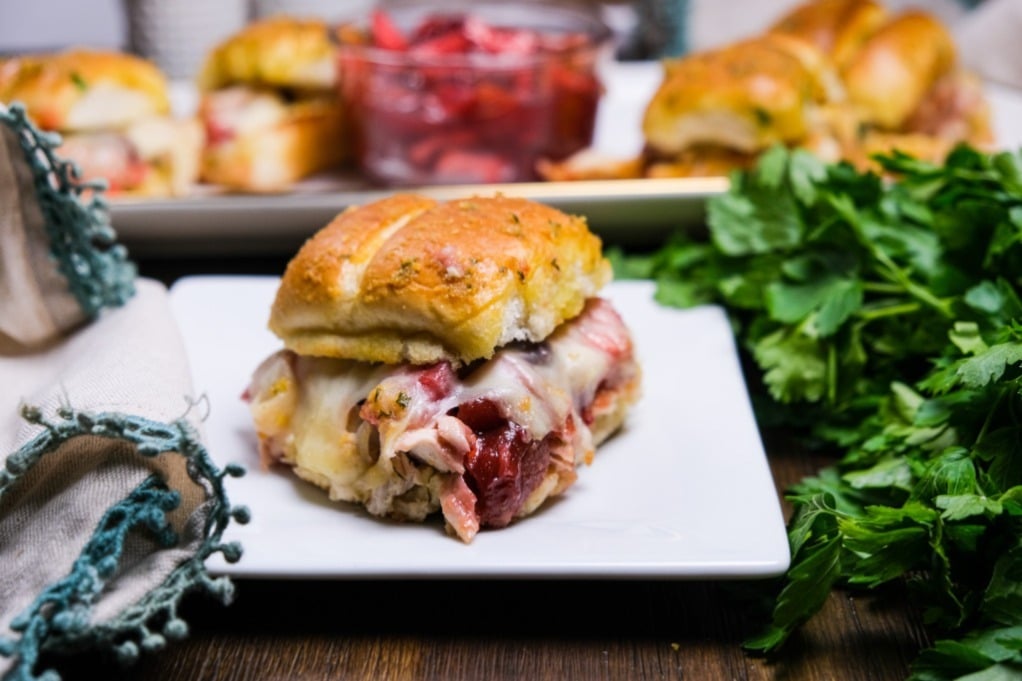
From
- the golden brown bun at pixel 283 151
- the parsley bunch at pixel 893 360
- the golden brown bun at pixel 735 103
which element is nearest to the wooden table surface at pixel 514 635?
the parsley bunch at pixel 893 360

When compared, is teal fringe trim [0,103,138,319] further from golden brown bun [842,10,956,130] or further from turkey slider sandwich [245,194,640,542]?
golden brown bun [842,10,956,130]

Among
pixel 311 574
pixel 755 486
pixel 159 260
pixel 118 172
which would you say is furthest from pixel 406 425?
pixel 118 172

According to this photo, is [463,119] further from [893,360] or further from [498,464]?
[498,464]

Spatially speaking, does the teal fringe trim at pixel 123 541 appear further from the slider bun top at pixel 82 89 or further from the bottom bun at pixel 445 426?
the slider bun top at pixel 82 89

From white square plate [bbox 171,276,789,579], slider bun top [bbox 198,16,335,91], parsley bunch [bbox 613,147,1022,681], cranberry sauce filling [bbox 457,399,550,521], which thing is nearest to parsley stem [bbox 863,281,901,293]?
parsley bunch [bbox 613,147,1022,681]

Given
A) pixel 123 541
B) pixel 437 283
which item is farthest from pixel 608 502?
pixel 123 541

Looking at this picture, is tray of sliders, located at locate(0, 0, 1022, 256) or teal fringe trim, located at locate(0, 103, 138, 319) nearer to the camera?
teal fringe trim, located at locate(0, 103, 138, 319)
